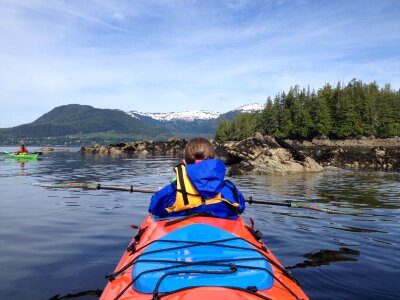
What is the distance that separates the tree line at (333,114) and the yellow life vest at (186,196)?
384 feet

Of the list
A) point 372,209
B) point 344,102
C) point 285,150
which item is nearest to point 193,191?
point 372,209

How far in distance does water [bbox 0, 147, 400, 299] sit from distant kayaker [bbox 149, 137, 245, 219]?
6.73ft

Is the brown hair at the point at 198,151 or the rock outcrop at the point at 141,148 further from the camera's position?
the rock outcrop at the point at 141,148

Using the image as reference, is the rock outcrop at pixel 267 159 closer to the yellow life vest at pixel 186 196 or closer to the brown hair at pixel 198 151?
the brown hair at pixel 198 151

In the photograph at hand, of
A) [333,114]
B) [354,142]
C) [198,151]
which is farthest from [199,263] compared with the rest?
[333,114]

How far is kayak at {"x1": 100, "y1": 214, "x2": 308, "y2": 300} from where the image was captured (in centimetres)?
394

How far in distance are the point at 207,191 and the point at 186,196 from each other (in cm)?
34

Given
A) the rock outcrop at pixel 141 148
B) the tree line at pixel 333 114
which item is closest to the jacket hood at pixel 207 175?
the rock outcrop at pixel 141 148

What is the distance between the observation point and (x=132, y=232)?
10.8 metres

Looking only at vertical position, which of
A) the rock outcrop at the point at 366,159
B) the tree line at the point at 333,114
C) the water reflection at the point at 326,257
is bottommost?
the water reflection at the point at 326,257

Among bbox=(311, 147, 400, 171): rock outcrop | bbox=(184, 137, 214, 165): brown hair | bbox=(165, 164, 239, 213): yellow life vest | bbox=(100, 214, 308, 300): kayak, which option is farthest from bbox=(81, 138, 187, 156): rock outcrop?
bbox=(100, 214, 308, 300): kayak

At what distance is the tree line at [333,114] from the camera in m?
116

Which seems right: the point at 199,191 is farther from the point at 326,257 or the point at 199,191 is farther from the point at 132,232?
the point at 132,232

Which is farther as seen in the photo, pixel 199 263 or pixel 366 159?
pixel 366 159
